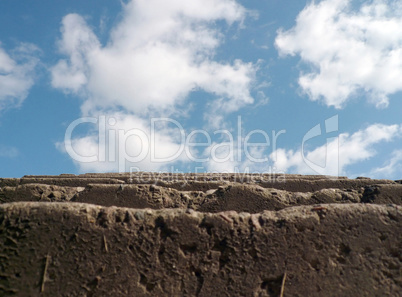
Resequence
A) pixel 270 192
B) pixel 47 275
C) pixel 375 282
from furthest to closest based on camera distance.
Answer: pixel 270 192, pixel 375 282, pixel 47 275

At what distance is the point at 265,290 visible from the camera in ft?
7.91

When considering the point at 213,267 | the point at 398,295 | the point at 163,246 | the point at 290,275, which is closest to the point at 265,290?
the point at 290,275

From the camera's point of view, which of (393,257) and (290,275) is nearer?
(290,275)

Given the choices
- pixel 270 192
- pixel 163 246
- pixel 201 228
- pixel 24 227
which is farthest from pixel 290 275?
pixel 24 227

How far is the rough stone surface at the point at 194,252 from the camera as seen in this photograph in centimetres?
238

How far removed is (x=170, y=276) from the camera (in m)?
2.41

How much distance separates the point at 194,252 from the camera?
8.03 ft

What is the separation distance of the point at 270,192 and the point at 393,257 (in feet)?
4.71

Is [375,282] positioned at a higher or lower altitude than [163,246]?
lower

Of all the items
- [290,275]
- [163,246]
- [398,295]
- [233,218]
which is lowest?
[398,295]

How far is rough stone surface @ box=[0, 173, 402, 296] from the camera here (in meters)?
2.38

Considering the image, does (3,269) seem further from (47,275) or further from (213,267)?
(213,267)

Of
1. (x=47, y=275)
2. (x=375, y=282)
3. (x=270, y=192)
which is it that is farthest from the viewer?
(x=270, y=192)

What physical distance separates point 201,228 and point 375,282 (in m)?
1.27
